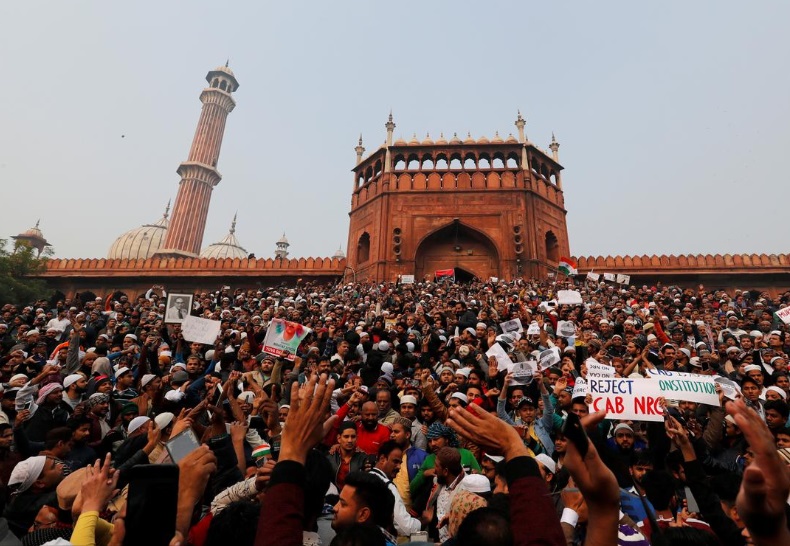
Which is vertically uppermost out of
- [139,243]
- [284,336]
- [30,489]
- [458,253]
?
[139,243]

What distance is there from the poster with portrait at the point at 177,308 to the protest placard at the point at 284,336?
3.18 meters

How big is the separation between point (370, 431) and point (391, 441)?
2.24 feet

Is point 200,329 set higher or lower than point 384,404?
higher

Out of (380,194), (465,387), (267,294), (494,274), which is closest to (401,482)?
(465,387)

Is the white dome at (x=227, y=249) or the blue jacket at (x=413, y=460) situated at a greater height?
the white dome at (x=227, y=249)

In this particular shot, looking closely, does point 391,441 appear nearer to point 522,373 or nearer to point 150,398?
point 522,373

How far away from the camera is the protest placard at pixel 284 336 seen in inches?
283

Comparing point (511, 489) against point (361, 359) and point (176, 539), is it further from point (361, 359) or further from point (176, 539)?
point (361, 359)

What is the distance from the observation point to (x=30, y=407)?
195 inches

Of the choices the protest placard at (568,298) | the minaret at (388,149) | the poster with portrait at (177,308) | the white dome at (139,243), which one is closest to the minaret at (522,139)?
the minaret at (388,149)

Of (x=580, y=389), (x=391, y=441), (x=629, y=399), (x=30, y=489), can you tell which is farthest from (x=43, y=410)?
(x=629, y=399)

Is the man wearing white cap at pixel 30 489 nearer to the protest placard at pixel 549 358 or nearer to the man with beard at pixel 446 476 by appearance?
the man with beard at pixel 446 476

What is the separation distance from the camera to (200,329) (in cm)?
789

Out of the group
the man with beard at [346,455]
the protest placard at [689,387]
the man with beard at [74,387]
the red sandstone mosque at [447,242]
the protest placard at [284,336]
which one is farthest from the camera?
the red sandstone mosque at [447,242]
